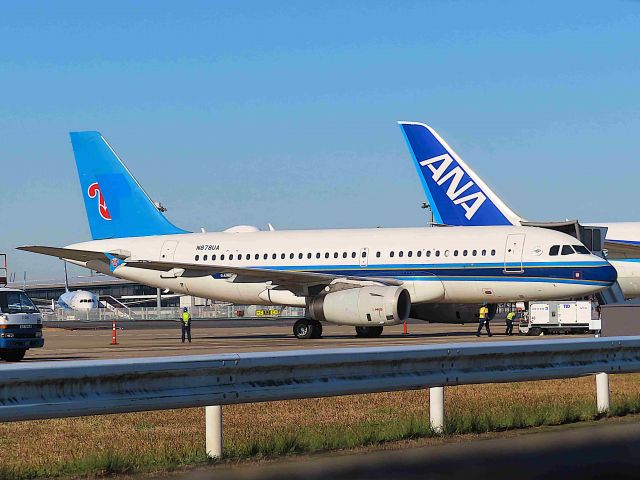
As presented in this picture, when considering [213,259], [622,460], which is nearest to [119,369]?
[622,460]

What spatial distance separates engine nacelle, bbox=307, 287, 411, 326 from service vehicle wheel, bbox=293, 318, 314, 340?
6.33 ft

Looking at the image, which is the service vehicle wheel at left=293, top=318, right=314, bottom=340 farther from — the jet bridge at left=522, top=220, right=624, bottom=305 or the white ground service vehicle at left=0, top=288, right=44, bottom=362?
the white ground service vehicle at left=0, top=288, right=44, bottom=362

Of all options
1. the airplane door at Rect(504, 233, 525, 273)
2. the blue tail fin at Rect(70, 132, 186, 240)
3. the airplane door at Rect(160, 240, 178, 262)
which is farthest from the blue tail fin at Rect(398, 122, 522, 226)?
the airplane door at Rect(160, 240, 178, 262)

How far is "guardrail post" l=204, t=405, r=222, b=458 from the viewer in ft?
33.9

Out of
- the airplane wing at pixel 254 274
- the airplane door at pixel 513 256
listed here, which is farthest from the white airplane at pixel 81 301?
the airplane door at pixel 513 256

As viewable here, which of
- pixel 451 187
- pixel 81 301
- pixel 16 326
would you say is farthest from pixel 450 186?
pixel 81 301

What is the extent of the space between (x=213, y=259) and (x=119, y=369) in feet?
112

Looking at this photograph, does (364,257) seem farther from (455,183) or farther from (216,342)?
(455,183)

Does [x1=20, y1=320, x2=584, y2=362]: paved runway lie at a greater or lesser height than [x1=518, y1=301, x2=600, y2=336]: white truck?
lesser

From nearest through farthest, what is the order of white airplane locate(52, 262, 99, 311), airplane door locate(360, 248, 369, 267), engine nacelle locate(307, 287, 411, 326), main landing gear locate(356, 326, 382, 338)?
engine nacelle locate(307, 287, 411, 326) < airplane door locate(360, 248, 369, 267) < main landing gear locate(356, 326, 382, 338) < white airplane locate(52, 262, 99, 311)

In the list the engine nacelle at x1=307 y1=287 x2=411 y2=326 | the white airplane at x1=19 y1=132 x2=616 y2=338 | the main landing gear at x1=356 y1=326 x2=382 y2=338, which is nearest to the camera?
the engine nacelle at x1=307 y1=287 x2=411 y2=326

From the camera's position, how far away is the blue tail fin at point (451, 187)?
185 feet

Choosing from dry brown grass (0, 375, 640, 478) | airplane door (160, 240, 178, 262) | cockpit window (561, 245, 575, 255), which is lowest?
dry brown grass (0, 375, 640, 478)

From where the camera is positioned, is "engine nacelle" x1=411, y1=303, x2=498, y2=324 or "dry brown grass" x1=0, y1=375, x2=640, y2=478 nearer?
"dry brown grass" x1=0, y1=375, x2=640, y2=478
